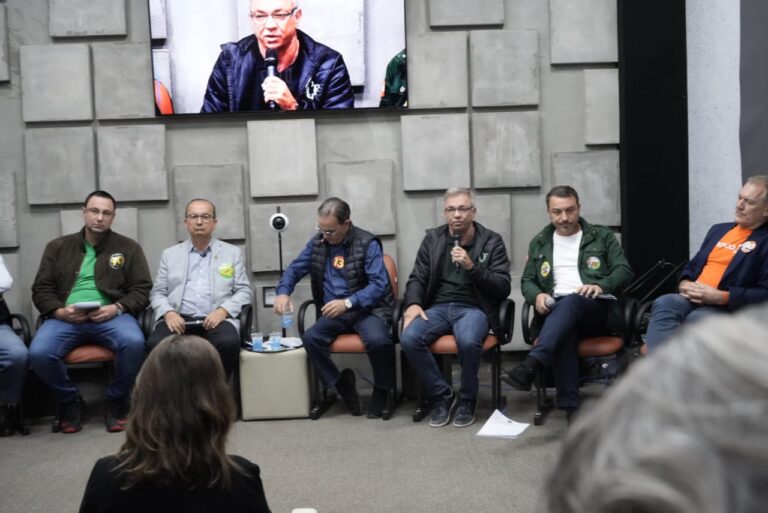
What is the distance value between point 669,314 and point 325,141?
2460 millimetres

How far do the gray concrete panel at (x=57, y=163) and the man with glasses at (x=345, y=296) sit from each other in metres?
1.52

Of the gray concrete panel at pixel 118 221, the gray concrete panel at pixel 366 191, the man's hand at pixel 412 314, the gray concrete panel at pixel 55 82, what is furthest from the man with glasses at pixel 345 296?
the gray concrete panel at pixel 55 82

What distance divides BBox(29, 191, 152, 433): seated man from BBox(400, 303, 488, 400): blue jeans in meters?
1.51

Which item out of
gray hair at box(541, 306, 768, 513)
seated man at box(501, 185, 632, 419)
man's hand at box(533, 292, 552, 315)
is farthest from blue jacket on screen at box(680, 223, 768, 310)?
gray hair at box(541, 306, 768, 513)

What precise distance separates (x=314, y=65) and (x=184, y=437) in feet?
13.7

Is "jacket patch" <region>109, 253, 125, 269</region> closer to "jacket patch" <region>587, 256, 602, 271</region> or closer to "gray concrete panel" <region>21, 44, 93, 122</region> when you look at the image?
"gray concrete panel" <region>21, 44, 93, 122</region>

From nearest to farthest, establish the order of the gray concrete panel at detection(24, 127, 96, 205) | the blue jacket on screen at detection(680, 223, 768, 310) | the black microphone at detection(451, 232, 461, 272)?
1. the blue jacket on screen at detection(680, 223, 768, 310)
2. the black microphone at detection(451, 232, 461, 272)
3. the gray concrete panel at detection(24, 127, 96, 205)

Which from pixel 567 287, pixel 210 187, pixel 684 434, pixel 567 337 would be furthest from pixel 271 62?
pixel 684 434

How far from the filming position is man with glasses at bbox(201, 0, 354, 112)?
5.54 metres

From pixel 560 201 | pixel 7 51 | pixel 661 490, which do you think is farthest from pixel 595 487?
pixel 7 51

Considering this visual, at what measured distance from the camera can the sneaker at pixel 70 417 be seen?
4797 mm

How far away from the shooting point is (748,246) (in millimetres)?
4355

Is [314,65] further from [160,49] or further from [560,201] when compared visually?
[560,201]

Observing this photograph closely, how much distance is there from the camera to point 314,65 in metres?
5.58
